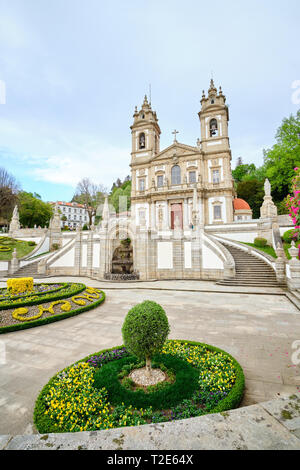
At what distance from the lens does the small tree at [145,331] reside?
12.5 feet

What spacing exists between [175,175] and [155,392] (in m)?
35.2

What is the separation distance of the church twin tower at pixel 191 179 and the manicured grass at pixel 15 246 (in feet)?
53.4

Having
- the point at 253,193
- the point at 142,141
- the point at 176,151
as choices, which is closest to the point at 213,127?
the point at 176,151

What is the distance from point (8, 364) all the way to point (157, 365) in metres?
3.54

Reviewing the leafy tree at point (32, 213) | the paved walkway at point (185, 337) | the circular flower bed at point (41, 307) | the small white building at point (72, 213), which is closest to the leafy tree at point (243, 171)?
the leafy tree at point (32, 213)

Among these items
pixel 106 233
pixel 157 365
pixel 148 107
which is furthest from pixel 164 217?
pixel 157 365

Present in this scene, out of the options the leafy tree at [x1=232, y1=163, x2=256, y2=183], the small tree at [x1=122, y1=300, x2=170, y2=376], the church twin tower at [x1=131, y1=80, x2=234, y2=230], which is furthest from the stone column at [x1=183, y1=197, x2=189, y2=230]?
the leafy tree at [x1=232, y1=163, x2=256, y2=183]

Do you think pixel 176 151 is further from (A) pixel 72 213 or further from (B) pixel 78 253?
(A) pixel 72 213

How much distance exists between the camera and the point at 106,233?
68.9 ft

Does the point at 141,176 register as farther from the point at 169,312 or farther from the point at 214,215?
the point at 169,312

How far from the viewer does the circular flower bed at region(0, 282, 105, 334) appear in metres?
7.98

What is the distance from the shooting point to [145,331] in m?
3.80

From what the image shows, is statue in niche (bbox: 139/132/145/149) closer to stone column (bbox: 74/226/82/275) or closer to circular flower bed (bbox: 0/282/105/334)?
stone column (bbox: 74/226/82/275)

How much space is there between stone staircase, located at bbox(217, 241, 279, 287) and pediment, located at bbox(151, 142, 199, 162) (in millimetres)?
22178
